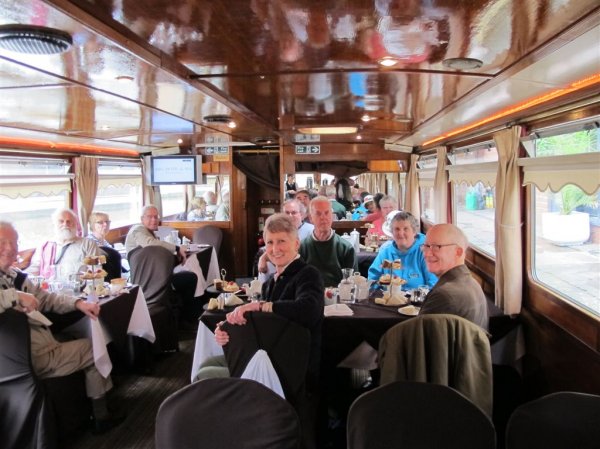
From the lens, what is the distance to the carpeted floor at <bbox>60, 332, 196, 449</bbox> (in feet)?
11.4

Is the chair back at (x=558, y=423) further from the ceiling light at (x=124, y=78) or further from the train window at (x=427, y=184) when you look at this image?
the train window at (x=427, y=184)

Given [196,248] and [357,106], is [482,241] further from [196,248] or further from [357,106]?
[196,248]

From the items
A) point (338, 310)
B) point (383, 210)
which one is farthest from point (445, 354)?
point (383, 210)

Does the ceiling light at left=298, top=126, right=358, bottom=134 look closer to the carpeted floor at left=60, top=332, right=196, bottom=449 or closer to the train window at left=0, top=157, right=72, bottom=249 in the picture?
the carpeted floor at left=60, top=332, right=196, bottom=449

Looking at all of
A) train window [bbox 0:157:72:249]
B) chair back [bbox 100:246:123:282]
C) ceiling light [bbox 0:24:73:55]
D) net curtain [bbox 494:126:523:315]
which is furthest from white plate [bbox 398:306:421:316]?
train window [bbox 0:157:72:249]

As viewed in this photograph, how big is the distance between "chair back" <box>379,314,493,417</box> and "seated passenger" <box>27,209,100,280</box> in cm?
353

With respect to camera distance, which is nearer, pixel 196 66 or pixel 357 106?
pixel 196 66

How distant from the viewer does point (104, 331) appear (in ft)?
12.6

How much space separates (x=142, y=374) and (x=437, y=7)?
4.21m

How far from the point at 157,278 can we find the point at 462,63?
382cm

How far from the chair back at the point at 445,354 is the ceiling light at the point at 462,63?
1.25m

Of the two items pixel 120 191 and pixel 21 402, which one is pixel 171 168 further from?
pixel 21 402

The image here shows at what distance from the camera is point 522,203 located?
377 cm

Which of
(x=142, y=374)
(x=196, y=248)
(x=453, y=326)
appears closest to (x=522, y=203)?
(x=453, y=326)
